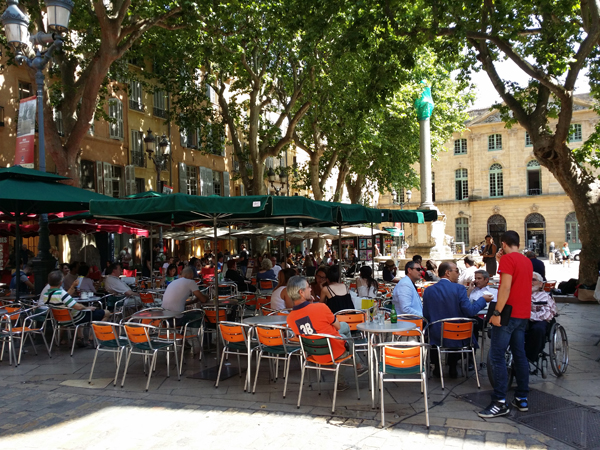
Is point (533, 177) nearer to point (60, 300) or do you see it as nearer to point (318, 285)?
point (318, 285)

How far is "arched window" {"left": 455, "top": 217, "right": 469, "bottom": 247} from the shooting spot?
2180 inches

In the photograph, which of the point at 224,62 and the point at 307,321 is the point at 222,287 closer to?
the point at 307,321

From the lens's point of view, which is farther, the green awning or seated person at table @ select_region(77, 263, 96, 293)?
seated person at table @ select_region(77, 263, 96, 293)

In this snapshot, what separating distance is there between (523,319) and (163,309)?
511 cm

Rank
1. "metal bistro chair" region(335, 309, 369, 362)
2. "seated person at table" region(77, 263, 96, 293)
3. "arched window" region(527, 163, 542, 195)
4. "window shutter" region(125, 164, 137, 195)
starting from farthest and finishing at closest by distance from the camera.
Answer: "arched window" region(527, 163, 542, 195), "window shutter" region(125, 164, 137, 195), "seated person at table" region(77, 263, 96, 293), "metal bistro chair" region(335, 309, 369, 362)

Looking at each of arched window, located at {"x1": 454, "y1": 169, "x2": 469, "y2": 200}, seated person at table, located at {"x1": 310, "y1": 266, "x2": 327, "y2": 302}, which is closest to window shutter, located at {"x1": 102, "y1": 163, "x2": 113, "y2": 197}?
seated person at table, located at {"x1": 310, "y1": 266, "x2": 327, "y2": 302}

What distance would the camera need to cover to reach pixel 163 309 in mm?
8133

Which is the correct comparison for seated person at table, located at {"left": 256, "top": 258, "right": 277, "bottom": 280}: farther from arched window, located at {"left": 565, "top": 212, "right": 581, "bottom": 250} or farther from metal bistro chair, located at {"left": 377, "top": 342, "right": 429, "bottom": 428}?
arched window, located at {"left": 565, "top": 212, "right": 581, "bottom": 250}

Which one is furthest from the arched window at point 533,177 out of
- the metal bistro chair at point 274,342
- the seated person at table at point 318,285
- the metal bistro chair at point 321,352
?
the metal bistro chair at point 321,352

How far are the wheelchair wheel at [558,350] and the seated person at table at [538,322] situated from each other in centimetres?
33

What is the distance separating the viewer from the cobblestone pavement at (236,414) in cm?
492

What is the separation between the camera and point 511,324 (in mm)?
5406

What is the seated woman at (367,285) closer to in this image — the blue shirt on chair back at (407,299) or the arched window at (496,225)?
the blue shirt on chair back at (407,299)

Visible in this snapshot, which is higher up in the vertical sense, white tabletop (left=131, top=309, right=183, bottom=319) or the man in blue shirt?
the man in blue shirt
